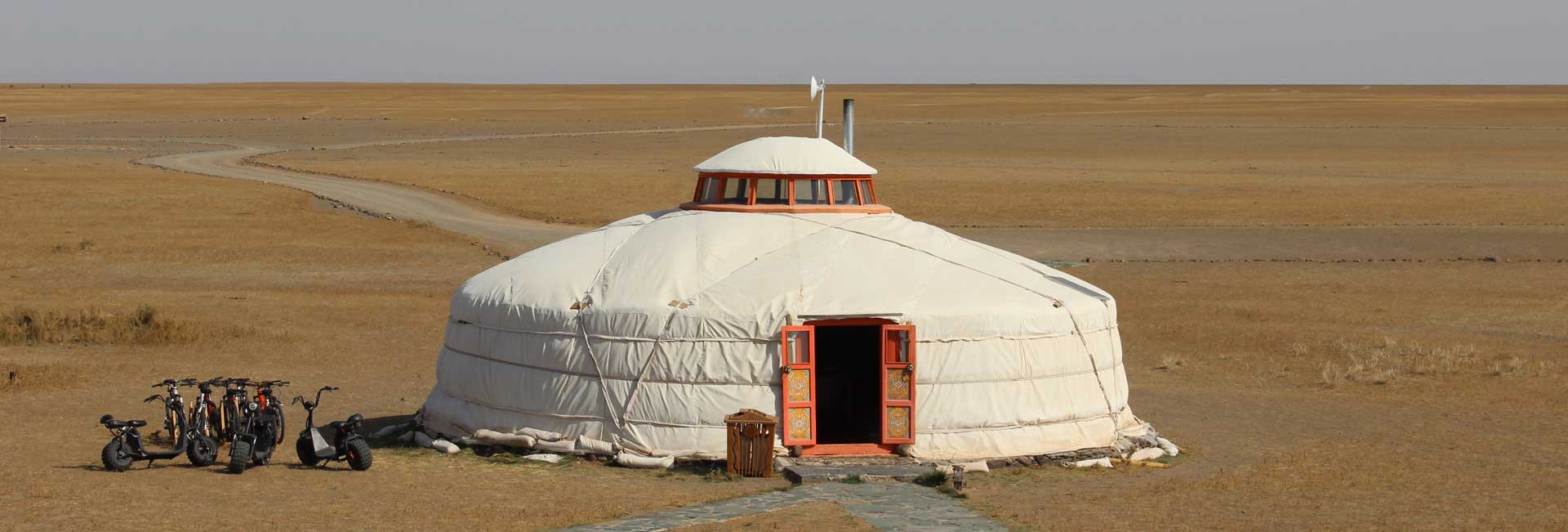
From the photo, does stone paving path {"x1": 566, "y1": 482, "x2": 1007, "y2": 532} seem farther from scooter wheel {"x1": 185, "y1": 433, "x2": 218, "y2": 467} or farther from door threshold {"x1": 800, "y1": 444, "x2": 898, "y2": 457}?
scooter wheel {"x1": 185, "y1": 433, "x2": 218, "y2": 467}

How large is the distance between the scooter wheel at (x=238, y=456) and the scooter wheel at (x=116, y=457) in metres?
1.07

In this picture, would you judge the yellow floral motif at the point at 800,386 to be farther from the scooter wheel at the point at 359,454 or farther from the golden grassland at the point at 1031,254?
the scooter wheel at the point at 359,454

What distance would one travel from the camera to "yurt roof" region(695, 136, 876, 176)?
810 inches

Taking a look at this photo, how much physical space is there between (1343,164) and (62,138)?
223 ft

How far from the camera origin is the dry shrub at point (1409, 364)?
85.1 ft

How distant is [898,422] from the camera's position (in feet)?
60.0

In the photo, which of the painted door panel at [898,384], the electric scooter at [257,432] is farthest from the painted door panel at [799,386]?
the electric scooter at [257,432]

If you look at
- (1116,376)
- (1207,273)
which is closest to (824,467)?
(1116,376)

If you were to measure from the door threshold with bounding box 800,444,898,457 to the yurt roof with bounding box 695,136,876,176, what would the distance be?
3.74m

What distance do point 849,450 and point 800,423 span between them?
682 millimetres

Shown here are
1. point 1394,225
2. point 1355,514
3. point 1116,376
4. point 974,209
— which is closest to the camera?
point 1355,514

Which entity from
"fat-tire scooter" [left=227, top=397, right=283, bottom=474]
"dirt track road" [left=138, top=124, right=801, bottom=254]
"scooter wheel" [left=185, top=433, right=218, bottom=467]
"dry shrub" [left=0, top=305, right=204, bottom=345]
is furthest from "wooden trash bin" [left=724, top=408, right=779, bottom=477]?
"dirt track road" [left=138, top=124, right=801, bottom=254]

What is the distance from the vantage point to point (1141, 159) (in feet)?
256

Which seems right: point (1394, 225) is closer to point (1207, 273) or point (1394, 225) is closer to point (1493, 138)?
point (1207, 273)
